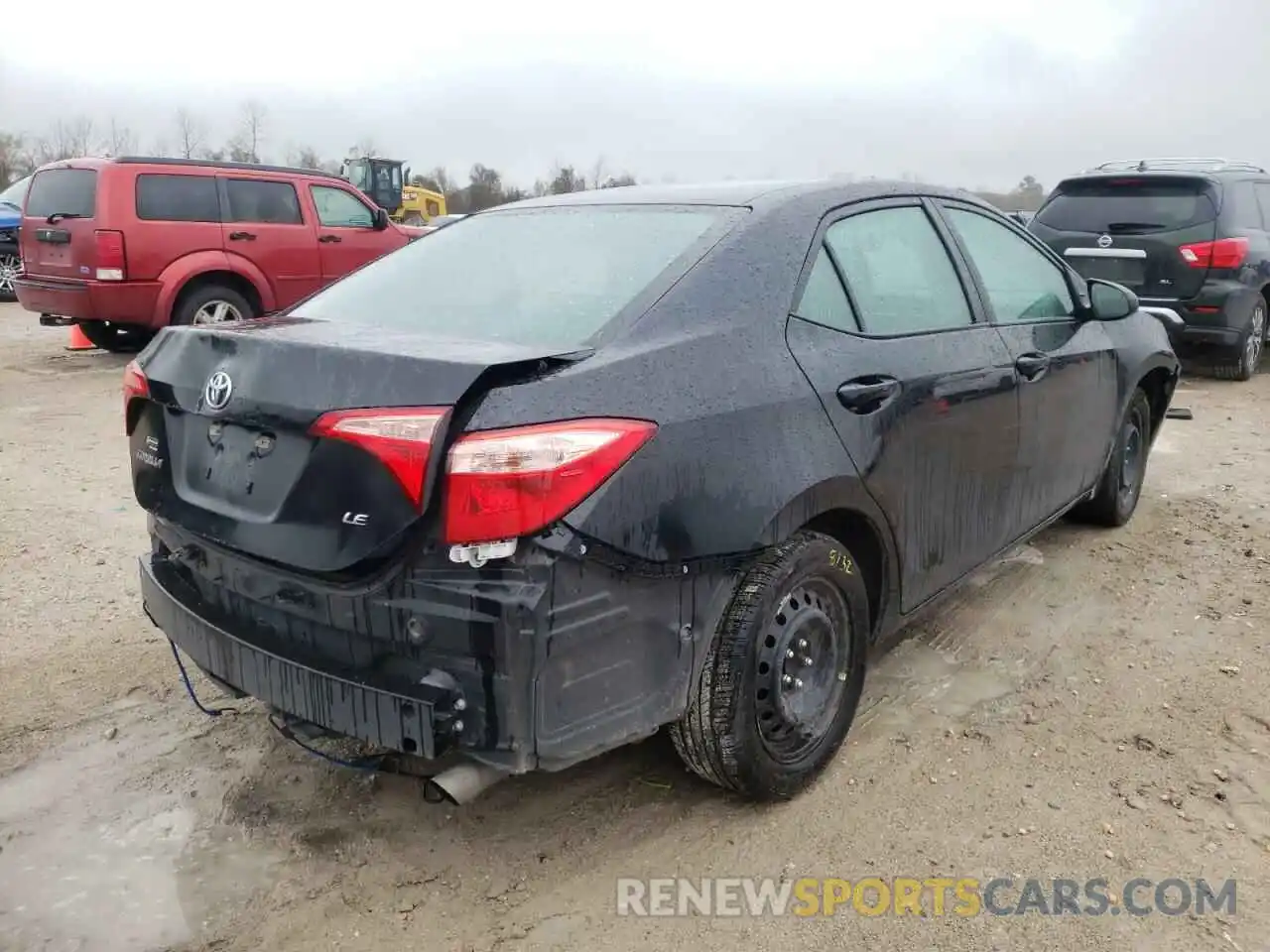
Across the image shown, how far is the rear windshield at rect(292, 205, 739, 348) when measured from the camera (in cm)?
252

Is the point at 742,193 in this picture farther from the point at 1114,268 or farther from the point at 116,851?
the point at 1114,268

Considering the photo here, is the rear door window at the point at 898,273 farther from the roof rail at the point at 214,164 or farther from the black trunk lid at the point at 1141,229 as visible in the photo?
the roof rail at the point at 214,164

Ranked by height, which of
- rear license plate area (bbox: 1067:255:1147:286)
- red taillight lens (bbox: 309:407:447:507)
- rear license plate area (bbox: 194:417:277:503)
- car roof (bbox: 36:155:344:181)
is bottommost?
rear license plate area (bbox: 194:417:277:503)

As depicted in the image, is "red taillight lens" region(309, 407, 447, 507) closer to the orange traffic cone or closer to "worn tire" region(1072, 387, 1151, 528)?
"worn tire" region(1072, 387, 1151, 528)

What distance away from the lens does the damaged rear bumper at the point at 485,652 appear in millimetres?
2045

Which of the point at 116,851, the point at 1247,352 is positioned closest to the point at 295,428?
the point at 116,851

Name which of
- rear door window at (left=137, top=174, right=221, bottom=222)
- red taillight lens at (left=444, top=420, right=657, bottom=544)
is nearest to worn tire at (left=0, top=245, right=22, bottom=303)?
rear door window at (left=137, top=174, right=221, bottom=222)

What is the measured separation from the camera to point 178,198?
9.40 m

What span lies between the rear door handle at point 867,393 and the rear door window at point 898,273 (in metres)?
0.17

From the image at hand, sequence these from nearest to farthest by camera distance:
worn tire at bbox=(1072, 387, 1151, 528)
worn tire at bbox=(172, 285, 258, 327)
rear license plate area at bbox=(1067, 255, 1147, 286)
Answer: worn tire at bbox=(1072, 387, 1151, 528) < rear license plate area at bbox=(1067, 255, 1147, 286) < worn tire at bbox=(172, 285, 258, 327)

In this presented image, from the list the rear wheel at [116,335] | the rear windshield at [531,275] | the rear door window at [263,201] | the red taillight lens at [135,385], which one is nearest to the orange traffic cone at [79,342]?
the rear wheel at [116,335]

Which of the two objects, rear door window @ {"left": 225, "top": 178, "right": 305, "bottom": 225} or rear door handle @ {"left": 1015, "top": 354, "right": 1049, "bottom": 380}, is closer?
rear door handle @ {"left": 1015, "top": 354, "right": 1049, "bottom": 380}

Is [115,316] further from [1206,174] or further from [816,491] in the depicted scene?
[1206,174]

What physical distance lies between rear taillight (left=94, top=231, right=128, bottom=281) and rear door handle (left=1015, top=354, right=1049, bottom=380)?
800 centimetres
